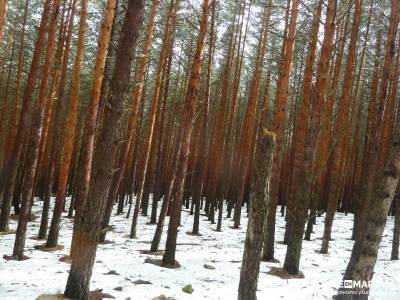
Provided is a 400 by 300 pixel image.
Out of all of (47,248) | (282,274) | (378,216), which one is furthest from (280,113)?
(47,248)

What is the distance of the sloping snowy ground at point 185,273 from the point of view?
23.4 feet

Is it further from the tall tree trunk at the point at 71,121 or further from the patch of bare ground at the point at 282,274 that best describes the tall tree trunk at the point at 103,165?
the patch of bare ground at the point at 282,274

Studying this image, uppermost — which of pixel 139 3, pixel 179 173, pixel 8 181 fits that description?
pixel 139 3

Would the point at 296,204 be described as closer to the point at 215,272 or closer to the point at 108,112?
the point at 215,272

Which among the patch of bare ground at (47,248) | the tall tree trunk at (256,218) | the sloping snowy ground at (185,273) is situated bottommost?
the patch of bare ground at (47,248)

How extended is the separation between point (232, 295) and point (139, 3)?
522 cm

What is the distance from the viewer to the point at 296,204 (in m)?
9.07

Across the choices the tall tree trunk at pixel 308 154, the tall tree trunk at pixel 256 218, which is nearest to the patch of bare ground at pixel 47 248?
the tall tree trunk at pixel 308 154

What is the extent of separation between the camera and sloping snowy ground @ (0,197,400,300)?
7129 millimetres

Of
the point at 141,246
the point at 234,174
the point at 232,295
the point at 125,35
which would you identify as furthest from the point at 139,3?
the point at 234,174

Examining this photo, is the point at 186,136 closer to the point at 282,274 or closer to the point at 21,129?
the point at 282,274

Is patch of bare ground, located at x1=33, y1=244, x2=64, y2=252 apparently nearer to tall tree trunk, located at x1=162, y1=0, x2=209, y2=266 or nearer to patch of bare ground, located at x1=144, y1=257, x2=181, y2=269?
patch of bare ground, located at x1=144, y1=257, x2=181, y2=269

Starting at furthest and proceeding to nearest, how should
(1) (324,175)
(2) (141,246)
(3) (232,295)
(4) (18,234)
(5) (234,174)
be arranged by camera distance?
(5) (234,174) → (1) (324,175) → (2) (141,246) → (4) (18,234) → (3) (232,295)

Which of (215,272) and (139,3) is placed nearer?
(139,3)
